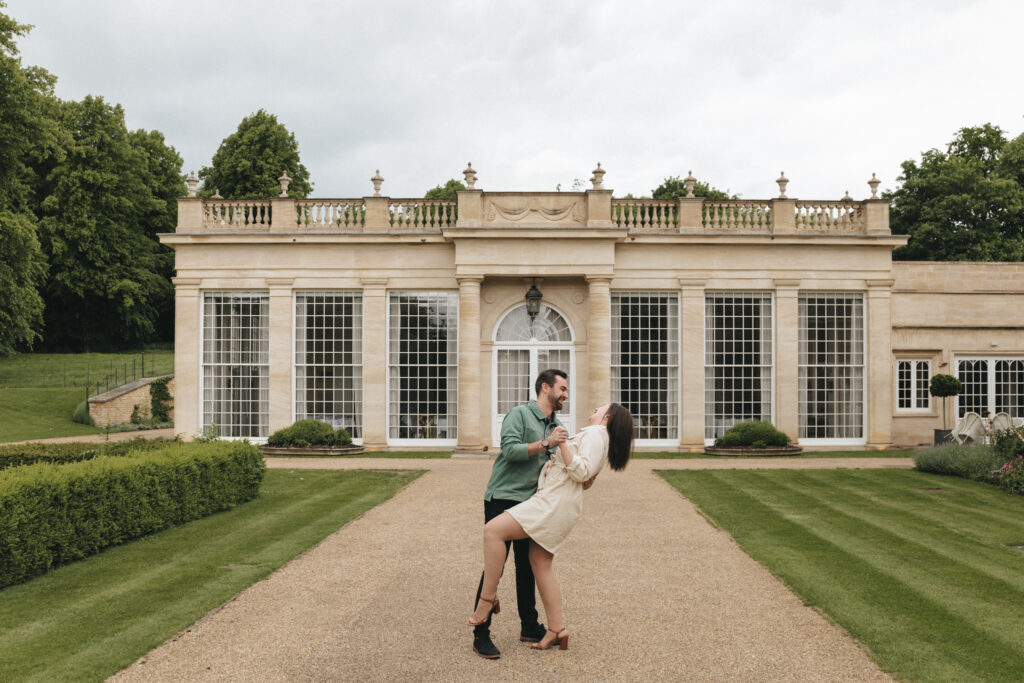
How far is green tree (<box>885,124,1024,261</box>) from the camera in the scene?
35.0m

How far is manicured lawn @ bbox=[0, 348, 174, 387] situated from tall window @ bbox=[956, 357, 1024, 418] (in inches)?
1310

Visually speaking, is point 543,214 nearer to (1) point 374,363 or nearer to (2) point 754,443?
(1) point 374,363

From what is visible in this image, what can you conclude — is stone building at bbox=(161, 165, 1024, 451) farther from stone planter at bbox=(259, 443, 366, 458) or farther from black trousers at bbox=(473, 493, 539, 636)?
black trousers at bbox=(473, 493, 539, 636)

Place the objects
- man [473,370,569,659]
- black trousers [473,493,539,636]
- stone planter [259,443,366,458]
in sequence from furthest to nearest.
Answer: stone planter [259,443,366,458] < black trousers [473,493,539,636] < man [473,370,569,659]

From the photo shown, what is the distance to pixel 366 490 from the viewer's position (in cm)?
1362

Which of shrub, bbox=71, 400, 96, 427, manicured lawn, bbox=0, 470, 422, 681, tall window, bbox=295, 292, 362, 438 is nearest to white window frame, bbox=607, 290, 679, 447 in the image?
tall window, bbox=295, 292, 362, 438

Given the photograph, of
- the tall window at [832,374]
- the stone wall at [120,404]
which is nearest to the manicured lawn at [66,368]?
the stone wall at [120,404]

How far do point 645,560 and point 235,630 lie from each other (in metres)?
4.53

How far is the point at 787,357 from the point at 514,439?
1770cm

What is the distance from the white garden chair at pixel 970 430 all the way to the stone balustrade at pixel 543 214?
5978 millimetres

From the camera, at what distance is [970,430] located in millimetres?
17969

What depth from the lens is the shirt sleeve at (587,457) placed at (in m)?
5.14

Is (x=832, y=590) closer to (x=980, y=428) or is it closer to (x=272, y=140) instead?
(x=980, y=428)

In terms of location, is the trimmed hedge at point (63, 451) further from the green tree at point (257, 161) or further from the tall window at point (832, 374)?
the green tree at point (257, 161)
